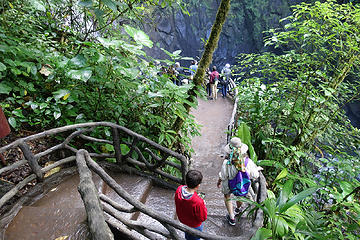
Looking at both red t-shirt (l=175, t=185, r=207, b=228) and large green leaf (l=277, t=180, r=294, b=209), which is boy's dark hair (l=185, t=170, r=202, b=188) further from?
large green leaf (l=277, t=180, r=294, b=209)

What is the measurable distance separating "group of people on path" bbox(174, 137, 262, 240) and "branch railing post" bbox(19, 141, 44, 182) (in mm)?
1629

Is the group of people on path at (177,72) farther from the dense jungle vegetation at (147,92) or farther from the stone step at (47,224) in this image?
the stone step at (47,224)

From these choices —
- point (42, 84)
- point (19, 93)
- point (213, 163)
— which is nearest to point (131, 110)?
point (42, 84)

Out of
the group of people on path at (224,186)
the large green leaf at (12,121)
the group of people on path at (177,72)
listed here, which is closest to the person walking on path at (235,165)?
the group of people on path at (224,186)

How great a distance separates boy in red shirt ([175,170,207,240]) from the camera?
2.09 metres

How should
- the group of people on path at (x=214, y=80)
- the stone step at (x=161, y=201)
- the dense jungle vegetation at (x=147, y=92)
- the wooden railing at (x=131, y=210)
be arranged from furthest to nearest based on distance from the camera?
the group of people on path at (x=214, y=80) < the stone step at (x=161, y=201) < the dense jungle vegetation at (x=147, y=92) < the wooden railing at (x=131, y=210)

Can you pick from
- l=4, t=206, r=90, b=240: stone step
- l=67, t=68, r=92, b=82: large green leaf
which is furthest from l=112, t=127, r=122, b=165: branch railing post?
l=4, t=206, r=90, b=240: stone step

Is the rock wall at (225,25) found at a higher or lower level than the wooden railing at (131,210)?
higher

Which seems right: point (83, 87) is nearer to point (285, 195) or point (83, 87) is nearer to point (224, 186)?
point (224, 186)

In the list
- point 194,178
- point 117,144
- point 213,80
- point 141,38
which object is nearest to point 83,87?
point 117,144

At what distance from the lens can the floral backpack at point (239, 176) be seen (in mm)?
2611

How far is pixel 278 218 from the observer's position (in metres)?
1.90

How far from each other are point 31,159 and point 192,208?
1.83 metres

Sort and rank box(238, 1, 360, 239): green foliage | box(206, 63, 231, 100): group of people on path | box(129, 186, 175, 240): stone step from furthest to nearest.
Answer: box(206, 63, 231, 100): group of people on path < box(238, 1, 360, 239): green foliage < box(129, 186, 175, 240): stone step
